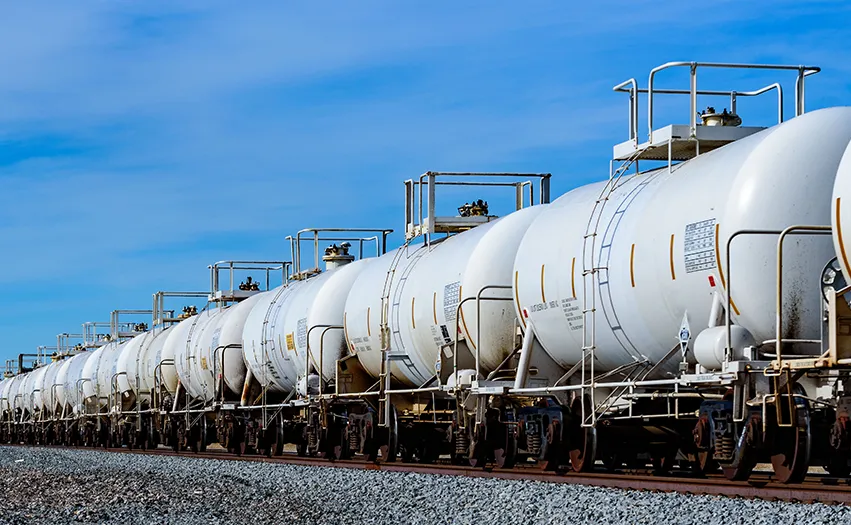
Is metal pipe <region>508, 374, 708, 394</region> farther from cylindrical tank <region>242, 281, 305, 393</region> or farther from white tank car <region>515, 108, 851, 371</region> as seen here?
cylindrical tank <region>242, 281, 305, 393</region>

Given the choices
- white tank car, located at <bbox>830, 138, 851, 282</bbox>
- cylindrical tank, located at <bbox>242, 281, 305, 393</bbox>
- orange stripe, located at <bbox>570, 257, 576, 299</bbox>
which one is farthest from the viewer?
cylindrical tank, located at <bbox>242, 281, 305, 393</bbox>

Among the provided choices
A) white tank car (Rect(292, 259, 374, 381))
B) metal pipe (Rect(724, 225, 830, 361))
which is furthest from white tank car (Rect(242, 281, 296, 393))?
metal pipe (Rect(724, 225, 830, 361))

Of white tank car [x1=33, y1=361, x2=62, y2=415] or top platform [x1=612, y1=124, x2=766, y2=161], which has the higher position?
top platform [x1=612, y1=124, x2=766, y2=161]

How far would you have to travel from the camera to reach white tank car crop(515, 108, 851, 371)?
10.7 metres

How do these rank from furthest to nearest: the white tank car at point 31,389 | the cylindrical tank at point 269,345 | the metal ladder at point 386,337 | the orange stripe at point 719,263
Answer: the white tank car at point 31,389, the cylindrical tank at point 269,345, the metal ladder at point 386,337, the orange stripe at point 719,263

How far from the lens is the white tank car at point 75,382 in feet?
137

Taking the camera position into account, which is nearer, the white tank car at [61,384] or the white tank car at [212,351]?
the white tank car at [212,351]

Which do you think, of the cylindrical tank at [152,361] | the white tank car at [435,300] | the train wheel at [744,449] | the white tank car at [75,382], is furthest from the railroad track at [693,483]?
the white tank car at [75,382]

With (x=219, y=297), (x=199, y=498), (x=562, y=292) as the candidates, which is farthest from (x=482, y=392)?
(x=219, y=297)

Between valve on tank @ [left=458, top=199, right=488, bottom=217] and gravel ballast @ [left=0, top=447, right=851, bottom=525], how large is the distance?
4.29m

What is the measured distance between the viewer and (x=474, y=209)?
64.9 feet

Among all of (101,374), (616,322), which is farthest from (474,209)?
(101,374)

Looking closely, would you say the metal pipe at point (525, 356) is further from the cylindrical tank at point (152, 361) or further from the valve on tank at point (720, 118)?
the cylindrical tank at point (152, 361)

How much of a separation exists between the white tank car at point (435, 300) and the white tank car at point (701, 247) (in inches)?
64.4
